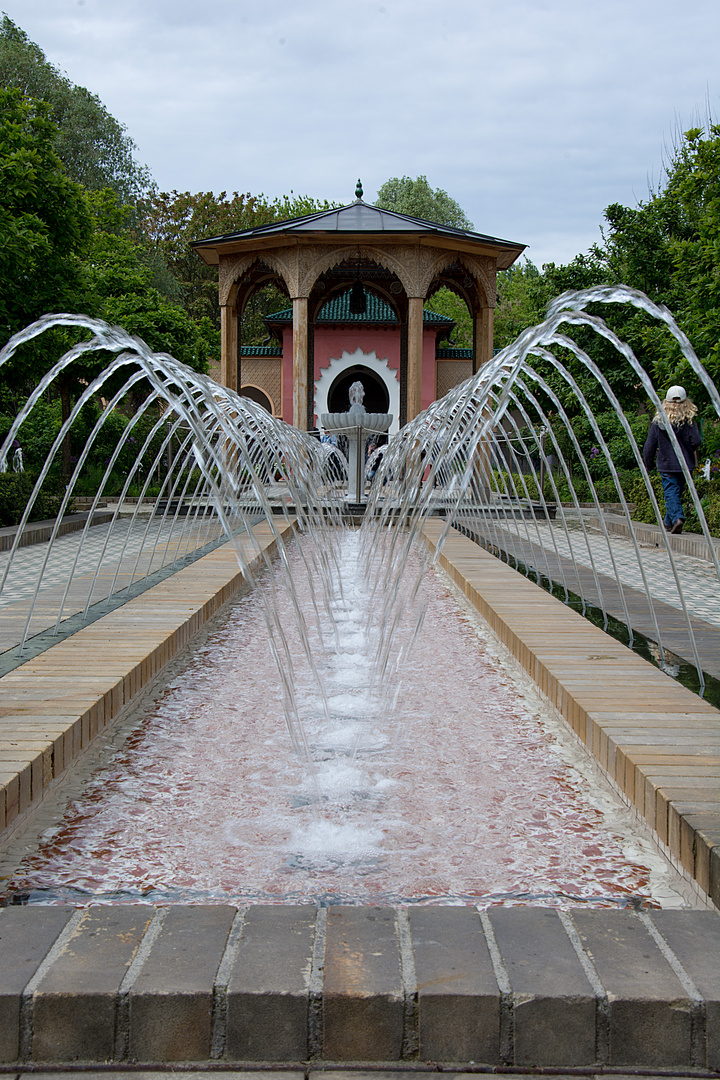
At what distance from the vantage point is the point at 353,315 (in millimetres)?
26438

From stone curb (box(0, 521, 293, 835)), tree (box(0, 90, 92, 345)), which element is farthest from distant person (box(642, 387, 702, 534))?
tree (box(0, 90, 92, 345))

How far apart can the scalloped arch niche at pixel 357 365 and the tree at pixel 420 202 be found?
74.6 ft

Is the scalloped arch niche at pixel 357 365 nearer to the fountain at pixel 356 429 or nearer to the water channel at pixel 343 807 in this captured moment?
the fountain at pixel 356 429

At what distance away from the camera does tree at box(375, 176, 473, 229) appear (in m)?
47.7

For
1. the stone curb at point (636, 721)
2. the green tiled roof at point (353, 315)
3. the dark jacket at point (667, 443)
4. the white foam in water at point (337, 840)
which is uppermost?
the green tiled roof at point (353, 315)

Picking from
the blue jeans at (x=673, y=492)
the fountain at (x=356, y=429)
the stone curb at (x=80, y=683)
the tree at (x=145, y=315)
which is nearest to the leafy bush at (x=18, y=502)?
the tree at (x=145, y=315)

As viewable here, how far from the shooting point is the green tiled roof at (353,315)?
2645 cm

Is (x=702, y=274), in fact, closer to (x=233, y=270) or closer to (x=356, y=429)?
(x=356, y=429)

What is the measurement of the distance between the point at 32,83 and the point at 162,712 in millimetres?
31442

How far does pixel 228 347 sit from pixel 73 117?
675 inches

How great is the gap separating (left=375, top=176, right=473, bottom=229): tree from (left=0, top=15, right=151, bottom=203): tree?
57.4 ft

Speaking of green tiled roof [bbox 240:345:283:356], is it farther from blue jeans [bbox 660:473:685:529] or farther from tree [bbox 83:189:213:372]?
blue jeans [bbox 660:473:685:529]

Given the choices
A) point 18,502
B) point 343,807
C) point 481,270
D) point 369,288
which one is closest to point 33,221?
point 18,502

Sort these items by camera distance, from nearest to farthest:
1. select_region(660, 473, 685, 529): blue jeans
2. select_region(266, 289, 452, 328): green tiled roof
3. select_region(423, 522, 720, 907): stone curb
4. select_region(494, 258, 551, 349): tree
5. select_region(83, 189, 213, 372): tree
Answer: select_region(423, 522, 720, 907): stone curb
select_region(660, 473, 685, 529): blue jeans
select_region(83, 189, 213, 372): tree
select_region(266, 289, 452, 328): green tiled roof
select_region(494, 258, 551, 349): tree
